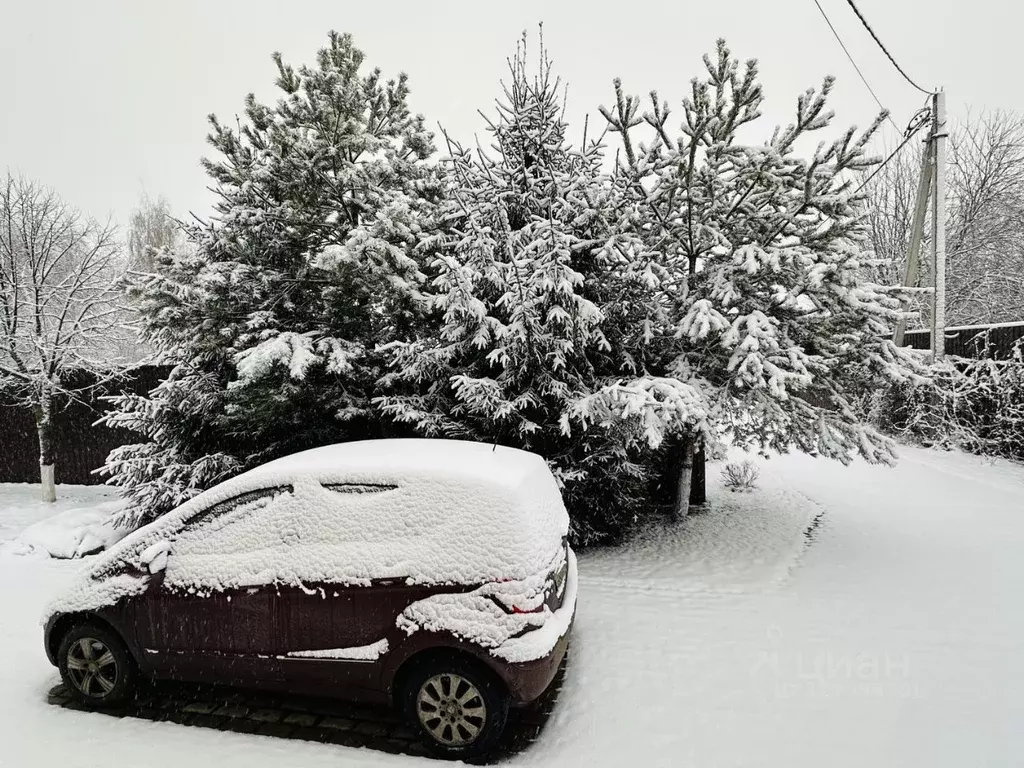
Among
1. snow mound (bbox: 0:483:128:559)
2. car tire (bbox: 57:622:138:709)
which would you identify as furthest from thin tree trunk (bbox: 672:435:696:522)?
snow mound (bbox: 0:483:128:559)

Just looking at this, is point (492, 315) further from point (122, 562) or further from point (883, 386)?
point (883, 386)

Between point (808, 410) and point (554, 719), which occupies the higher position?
point (808, 410)

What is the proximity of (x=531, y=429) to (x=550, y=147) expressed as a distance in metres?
3.60

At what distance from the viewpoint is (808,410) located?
286 inches

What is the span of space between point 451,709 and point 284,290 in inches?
237

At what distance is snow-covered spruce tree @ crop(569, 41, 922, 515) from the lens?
6.82m

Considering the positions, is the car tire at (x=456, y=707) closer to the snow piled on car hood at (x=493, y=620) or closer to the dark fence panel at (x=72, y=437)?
the snow piled on car hood at (x=493, y=620)

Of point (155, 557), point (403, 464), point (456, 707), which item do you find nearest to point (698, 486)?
point (403, 464)

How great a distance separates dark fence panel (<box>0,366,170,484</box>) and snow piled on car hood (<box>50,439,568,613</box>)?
25.6 feet

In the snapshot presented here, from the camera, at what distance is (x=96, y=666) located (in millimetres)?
3979

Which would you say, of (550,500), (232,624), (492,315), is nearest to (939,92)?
(492,315)

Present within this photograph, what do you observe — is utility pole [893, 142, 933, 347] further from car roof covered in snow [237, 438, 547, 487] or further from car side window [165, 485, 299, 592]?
car side window [165, 485, 299, 592]

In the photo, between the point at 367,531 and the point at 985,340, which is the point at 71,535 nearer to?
the point at 367,531

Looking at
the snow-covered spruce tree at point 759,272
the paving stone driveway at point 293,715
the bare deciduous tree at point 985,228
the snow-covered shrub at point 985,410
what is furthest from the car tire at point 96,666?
the bare deciduous tree at point 985,228
